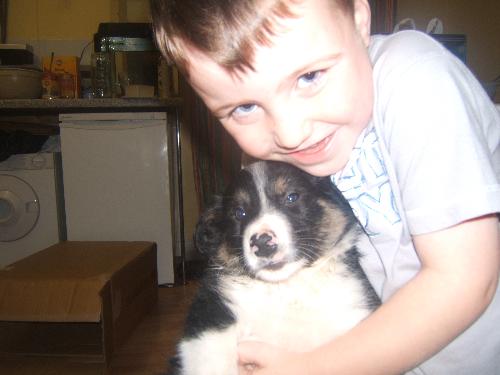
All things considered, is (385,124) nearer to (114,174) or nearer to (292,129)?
(292,129)

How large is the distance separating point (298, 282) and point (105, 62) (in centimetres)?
430

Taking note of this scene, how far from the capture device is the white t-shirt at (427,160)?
91cm

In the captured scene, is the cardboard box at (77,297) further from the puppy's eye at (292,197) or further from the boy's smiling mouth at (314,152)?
the boy's smiling mouth at (314,152)

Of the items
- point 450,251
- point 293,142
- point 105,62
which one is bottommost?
point 450,251

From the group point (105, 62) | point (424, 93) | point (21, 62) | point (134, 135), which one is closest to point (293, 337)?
point (424, 93)

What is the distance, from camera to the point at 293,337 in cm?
157

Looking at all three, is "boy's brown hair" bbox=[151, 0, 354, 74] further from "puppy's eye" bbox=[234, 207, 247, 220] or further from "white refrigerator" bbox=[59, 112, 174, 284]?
"white refrigerator" bbox=[59, 112, 174, 284]

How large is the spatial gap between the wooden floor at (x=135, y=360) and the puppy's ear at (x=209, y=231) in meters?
1.19

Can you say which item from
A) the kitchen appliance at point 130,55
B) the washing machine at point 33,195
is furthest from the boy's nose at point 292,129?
the kitchen appliance at point 130,55

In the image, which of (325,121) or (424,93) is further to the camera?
(325,121)

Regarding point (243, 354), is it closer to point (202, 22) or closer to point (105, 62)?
point (202, 22)

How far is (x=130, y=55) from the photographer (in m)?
5.36

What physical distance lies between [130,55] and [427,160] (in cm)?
494

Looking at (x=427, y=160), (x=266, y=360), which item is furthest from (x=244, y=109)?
(x=266, y=360)
